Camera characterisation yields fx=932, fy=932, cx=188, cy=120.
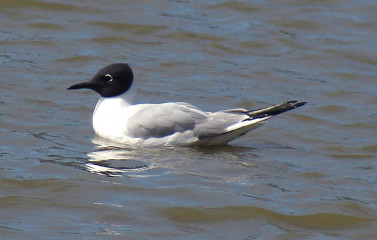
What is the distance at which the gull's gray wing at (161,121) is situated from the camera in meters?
9.48

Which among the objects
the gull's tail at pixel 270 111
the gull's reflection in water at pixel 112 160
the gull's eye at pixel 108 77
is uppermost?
the gull's eye at pixel 108 77

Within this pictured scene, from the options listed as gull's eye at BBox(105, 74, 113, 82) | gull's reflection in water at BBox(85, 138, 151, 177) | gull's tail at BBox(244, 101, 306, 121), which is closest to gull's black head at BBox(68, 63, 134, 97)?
gull's eye at BBox(105, 74, 113, 82)

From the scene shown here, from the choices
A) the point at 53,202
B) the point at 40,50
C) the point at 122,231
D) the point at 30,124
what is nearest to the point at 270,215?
the point at 122,231

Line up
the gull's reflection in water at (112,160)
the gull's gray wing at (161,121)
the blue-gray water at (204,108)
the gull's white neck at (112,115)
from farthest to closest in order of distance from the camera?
the gull's white neck at (112,115)
the gull's gray wing at (161,121)
the gull's reflection in water at (112,160)
the blue-gray water at (204,108)

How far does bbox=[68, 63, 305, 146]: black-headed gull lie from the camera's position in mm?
9508

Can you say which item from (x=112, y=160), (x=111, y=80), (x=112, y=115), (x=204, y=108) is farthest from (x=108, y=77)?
(x=204, y=108)

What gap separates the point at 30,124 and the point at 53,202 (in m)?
2.70

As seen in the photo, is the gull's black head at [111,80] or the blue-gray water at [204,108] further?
the gull's black head at [111,80]

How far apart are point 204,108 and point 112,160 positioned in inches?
106

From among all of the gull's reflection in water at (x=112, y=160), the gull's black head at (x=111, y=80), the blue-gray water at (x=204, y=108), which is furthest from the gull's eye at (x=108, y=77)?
the gull's reflection in water at (x=112, y=160)

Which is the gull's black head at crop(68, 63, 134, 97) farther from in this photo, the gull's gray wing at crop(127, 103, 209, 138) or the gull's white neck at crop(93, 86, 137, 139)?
the gull's gray wing at crop(127, 103, 209, 138)

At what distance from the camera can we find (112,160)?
895 centimetres

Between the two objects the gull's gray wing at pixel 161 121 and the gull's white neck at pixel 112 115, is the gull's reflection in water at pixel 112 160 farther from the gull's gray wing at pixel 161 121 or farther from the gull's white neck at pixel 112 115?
the gull's gray wing at pixel 161 121

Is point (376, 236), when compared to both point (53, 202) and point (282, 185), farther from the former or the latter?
point (53, 202)
